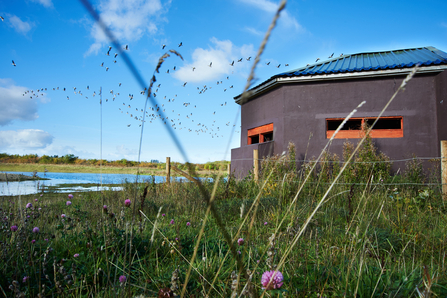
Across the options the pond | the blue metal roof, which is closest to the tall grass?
the pond

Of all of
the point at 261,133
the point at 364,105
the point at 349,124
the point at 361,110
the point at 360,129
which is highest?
the point at 364,105

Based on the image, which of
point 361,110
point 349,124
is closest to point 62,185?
point 349,124

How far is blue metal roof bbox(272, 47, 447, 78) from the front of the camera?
6941 millimetres

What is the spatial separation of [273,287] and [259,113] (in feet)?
27.9

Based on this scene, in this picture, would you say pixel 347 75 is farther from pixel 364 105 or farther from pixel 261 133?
pixel 261 133

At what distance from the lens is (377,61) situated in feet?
25.8

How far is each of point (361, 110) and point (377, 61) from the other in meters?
2.17

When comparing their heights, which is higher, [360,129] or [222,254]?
[360,129]

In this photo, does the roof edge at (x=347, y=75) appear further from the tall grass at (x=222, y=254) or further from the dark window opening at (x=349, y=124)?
the tall grass at (x=222, y=254)

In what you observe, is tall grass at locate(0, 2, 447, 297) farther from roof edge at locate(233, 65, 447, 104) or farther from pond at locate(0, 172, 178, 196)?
roof edge at locate(233, 65, 447, 104)

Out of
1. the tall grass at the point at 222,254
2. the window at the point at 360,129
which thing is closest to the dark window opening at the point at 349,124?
the window at the point at 360,129

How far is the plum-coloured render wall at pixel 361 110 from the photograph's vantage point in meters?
6.70

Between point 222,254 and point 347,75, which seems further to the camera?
point 347,75

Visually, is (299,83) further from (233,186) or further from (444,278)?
(444,278)
